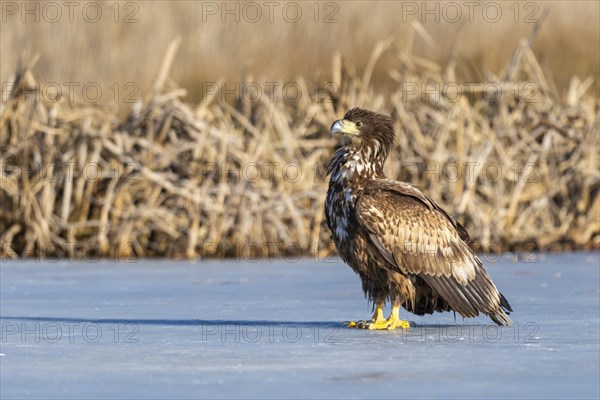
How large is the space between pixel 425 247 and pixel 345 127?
75 cm

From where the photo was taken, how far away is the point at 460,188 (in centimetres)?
1170

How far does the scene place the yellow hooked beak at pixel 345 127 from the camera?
6.58 metres

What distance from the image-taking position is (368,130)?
6.68 meters

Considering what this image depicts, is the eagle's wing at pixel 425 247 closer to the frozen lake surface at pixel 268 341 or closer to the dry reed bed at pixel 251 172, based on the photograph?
the frozen lake surface at pixel 268 341

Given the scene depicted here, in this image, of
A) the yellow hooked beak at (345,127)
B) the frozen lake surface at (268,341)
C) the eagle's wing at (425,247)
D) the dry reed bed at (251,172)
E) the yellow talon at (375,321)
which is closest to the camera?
the frozen lake surface at (268,341)

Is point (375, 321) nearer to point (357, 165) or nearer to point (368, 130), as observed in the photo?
point (357, 165)

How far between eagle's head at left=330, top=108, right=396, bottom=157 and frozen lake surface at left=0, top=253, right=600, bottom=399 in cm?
94

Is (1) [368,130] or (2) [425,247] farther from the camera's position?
(1) [368,130]

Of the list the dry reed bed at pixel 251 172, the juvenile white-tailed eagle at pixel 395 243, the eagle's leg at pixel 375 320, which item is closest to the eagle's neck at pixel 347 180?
the juvenile white-tailed eagle at pixel 395 243

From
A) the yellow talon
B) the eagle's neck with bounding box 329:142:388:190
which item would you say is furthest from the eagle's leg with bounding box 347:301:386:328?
the eagle's neck with bounding box 329:142:388:190

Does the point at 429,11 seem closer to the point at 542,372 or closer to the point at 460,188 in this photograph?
the point at 460,188

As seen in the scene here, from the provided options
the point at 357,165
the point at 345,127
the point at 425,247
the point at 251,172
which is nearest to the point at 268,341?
the point at 425,247

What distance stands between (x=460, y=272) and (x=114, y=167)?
552 centimetres

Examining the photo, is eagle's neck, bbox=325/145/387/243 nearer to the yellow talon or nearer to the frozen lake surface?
the yellow talon
